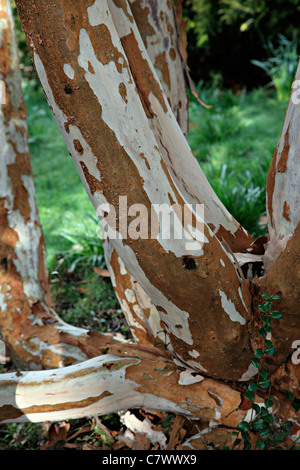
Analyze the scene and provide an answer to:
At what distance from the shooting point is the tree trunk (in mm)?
1197

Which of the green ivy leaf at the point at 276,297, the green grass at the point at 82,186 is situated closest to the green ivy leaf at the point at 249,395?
the green ivy leaf at the point at 276,297

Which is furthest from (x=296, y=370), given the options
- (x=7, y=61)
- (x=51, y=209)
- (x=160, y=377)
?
(x=51, y=209)

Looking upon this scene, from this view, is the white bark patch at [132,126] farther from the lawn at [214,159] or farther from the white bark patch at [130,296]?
the lawn at [214,159]

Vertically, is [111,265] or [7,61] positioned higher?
[7,61]

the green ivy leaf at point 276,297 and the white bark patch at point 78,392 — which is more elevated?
the green ivy leaf at point 276,297

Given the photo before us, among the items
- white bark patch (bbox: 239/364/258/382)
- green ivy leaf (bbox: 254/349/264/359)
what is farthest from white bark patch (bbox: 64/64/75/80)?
white bark patch (bbox: 239/364/258/382)

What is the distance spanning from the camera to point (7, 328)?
2209mm

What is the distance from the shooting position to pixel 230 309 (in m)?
1.51

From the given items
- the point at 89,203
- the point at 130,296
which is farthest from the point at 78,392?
the point at 89,203

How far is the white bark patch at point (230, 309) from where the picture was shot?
148 cm

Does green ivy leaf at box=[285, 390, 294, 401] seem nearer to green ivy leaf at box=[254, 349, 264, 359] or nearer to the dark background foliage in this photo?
green ivy leaf at box=[254, 349, 264, 359]

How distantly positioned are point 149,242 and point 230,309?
0.41 meters
